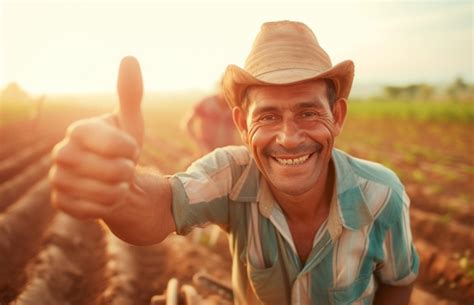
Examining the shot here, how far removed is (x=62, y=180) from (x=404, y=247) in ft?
5.22

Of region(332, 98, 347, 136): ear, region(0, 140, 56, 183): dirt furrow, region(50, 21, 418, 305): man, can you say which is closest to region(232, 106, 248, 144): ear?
region(50, 21, 418, 305): man

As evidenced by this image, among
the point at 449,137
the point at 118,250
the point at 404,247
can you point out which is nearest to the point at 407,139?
the point at 449,137

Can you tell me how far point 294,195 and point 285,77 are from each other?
0.52 metres

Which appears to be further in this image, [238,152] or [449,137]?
[449,137]

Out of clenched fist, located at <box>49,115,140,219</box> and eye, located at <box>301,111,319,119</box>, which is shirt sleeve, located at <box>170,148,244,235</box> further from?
clenched fist, located at <box>49,115,140,219</box>

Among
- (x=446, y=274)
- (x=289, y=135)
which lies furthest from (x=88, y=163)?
(x=446, y=274)

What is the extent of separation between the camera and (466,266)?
4.27 metres

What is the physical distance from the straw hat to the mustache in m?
0.28

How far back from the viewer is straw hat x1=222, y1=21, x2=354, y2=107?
6.17ft

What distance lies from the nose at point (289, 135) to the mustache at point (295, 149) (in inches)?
0.8

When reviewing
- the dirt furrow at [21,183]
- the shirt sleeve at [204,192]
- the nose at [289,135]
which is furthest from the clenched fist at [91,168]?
the dirt furrow at [21,183]

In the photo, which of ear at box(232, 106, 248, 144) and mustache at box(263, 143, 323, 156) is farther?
ear at box(232, 106, 248, 144)

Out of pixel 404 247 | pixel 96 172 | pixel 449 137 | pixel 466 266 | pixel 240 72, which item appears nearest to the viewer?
pixel 96 172

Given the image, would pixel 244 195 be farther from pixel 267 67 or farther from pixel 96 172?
pixel 96 172
